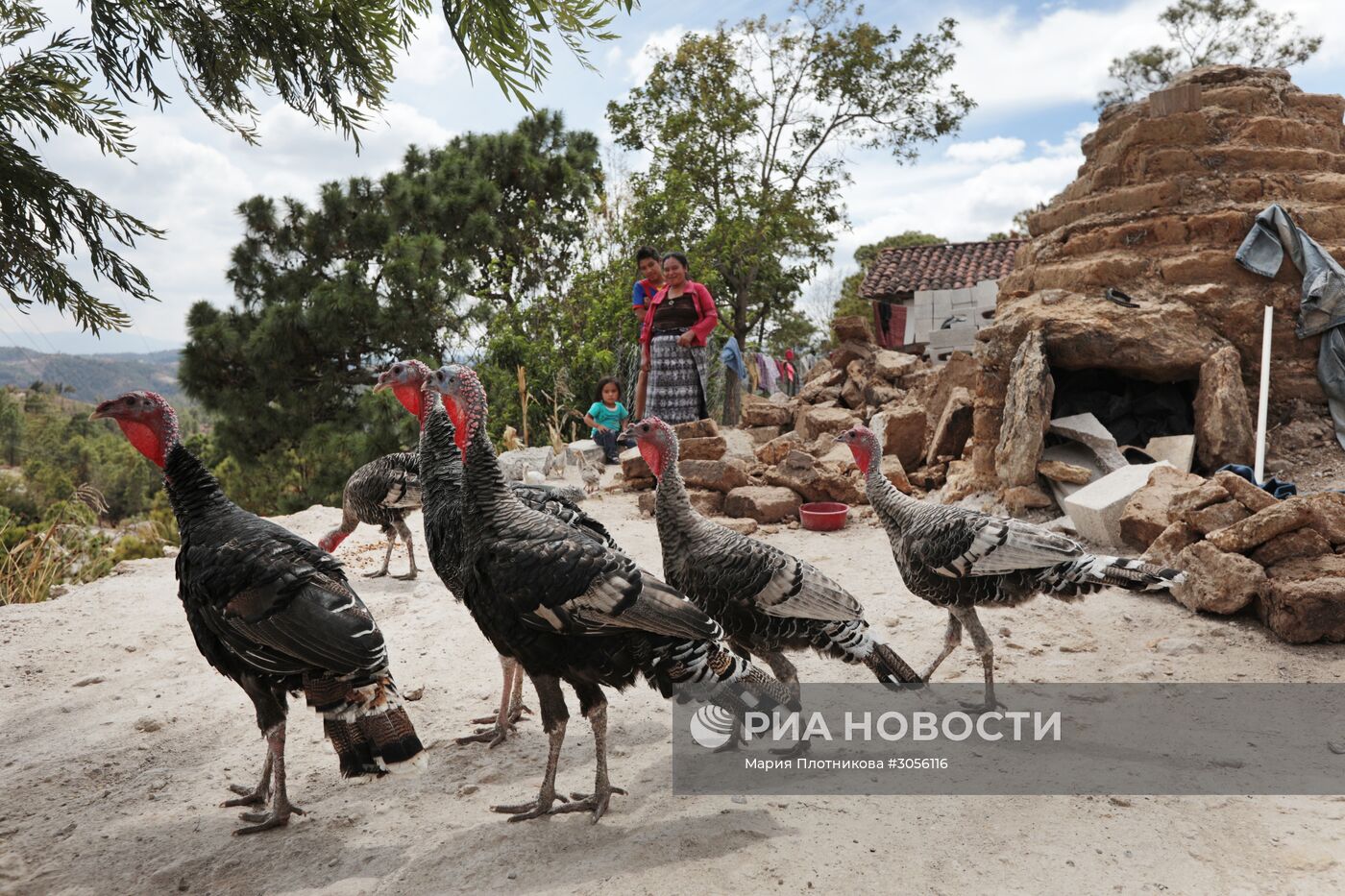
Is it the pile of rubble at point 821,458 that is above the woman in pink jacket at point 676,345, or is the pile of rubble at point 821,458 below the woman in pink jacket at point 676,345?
below

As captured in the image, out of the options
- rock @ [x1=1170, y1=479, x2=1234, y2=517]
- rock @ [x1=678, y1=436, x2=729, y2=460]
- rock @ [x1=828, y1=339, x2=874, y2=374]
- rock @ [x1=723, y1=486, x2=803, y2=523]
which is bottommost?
rock @ [x1=723, y1=486, x2=803, y2=523]

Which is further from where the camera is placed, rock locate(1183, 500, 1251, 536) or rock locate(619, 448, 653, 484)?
rock locate(619, 448, 653, 484)

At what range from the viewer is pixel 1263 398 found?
6473 mm

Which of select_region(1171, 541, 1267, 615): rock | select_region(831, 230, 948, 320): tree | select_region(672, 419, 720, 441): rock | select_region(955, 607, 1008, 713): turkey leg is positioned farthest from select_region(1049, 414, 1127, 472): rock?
select_region(831, 230, 948, 320): tree

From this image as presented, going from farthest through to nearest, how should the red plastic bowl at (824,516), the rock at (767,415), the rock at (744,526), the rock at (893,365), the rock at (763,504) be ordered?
1. the rock at (893,365)
2. the rock at (767,415)
3. the rock at (763,504)
4. the red plastic bowl at (824,516)
5. the rock at (744,526)

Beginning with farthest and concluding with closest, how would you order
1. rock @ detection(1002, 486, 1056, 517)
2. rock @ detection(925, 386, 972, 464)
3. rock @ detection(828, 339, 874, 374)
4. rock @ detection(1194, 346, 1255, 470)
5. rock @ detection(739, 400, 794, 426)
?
1. rock @ detection(828, 339, 874, 374)
2. rock @ detection(739, 400, 794, 426)
3. rock @ detection(925, 386, 972, 464)
4. rock @ detection(1002, 486, 1056, 517)
5. rock @ detection(1194, 346, 1255, 470)

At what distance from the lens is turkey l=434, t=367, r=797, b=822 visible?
9.62 ft

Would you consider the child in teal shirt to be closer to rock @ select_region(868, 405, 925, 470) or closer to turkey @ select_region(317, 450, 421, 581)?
rock @ select_region(868, 405, 925, 470)

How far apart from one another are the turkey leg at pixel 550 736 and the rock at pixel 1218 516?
4.19 m

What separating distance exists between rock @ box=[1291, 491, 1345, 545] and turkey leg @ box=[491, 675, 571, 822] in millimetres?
4284

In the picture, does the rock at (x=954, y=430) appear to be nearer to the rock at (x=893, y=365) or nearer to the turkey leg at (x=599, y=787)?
the rock at (x=893, y=365)

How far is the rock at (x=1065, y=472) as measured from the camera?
6559mm

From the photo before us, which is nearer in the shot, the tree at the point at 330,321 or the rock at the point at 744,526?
the rock at the point at 744,526

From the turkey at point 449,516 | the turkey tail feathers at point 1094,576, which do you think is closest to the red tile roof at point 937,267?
the turkey tail feathers at point 1094,576
